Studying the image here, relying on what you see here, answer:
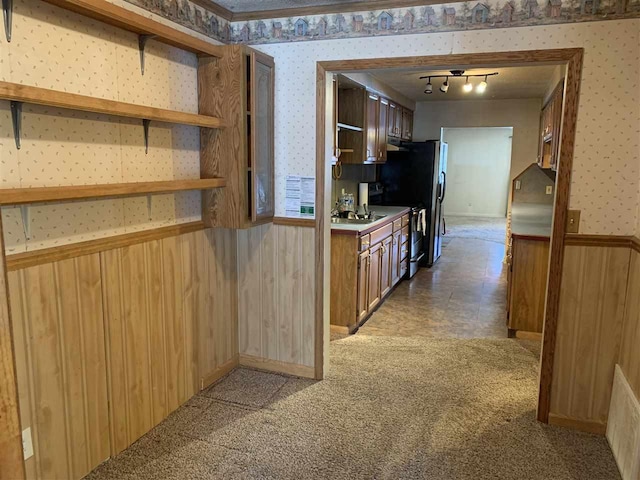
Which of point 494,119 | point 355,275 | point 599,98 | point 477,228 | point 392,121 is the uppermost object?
point 494,119

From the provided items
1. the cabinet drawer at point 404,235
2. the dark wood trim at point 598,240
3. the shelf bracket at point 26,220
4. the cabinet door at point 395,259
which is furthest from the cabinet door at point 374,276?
the shelf bracket at point 26,220

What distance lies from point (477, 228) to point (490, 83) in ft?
17.1

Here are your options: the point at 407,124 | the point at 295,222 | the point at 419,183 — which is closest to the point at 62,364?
the point at 295,222

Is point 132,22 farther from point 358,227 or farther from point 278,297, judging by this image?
point 358,227

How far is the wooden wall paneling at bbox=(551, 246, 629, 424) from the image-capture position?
2.57 meters

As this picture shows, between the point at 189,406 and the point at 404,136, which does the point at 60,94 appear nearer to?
the point at 189,406

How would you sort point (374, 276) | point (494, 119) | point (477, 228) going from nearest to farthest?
point (374, 276) → point (494, 119) → point (477, 228)

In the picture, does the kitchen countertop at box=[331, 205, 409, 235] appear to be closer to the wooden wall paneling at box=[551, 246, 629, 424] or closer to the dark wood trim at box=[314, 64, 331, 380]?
the dark wood trim at box=[314, 64, 331, 380]

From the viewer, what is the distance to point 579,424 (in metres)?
2.72

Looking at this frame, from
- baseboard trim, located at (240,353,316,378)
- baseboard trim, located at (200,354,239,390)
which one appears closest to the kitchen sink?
baseboard trim, located at (240,353,316,378)

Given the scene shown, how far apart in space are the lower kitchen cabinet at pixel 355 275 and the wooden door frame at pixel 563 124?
1018 mm

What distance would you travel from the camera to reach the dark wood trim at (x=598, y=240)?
2.52 m

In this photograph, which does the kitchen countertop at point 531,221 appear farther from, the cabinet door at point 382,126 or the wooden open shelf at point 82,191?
the wooden open shelf at point 82,191

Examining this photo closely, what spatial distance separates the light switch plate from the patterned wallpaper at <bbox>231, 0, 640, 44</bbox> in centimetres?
97
